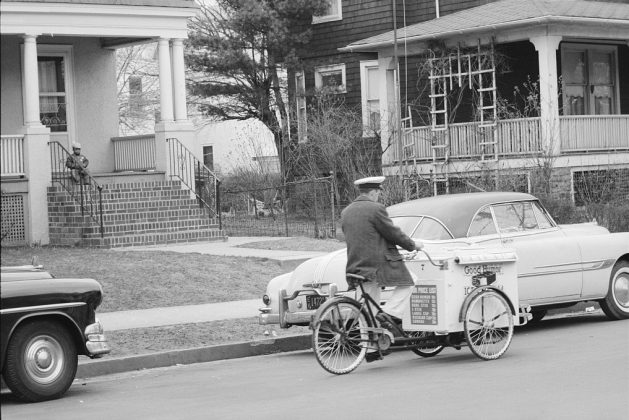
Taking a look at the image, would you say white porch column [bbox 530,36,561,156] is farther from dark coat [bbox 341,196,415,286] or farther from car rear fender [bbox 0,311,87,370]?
car rear fender [bbox 0,311,87,370]

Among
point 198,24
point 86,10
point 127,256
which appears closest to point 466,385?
point 127,256

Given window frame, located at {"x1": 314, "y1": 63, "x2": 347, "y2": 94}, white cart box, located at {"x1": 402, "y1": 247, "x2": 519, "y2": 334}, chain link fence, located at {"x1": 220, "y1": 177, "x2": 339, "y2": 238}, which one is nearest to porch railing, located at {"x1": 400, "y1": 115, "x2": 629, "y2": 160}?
chain link fence, located at {"x1": 220, "y1": 177, "x2": 339, "y2": 238}

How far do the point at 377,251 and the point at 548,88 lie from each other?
17.5m

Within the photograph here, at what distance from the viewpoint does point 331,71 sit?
119 ft

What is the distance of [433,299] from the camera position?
1098 cm

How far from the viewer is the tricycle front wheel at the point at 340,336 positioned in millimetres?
10469

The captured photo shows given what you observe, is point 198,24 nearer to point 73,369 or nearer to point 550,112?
point 550,112

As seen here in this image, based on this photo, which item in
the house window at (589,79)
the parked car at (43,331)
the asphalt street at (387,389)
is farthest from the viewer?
the house window at (589,79)

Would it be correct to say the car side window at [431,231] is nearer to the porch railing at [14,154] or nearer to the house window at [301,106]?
the porch railing at [14,154]

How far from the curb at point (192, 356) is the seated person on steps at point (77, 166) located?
1137 cm

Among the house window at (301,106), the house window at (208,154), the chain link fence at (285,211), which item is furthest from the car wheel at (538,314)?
the house window at (208,154)

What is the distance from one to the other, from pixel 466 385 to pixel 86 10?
16.6m

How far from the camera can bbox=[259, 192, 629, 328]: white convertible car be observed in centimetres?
1225

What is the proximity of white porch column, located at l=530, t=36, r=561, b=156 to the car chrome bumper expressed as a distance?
18276 millimetres
